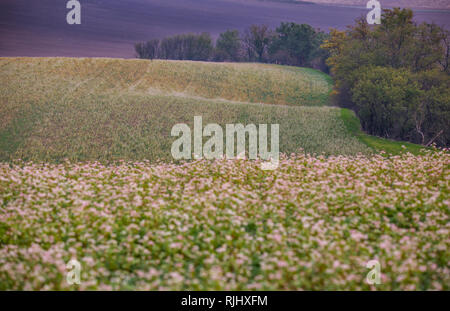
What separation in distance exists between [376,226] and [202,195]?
4827 mm

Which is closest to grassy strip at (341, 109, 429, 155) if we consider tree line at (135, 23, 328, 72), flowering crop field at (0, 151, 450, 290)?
flowering crop field at (0, 151, 450, 290)

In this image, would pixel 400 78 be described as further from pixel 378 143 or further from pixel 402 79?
pixel 378 143

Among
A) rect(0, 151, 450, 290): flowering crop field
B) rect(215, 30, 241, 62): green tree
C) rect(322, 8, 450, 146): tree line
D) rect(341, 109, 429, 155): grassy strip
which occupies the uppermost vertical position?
rect(215, 30, 241, 62): green tree

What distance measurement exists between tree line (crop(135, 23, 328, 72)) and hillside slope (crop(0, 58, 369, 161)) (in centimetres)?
3121

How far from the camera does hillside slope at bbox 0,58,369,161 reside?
961 inches

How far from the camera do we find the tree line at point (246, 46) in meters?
89.7

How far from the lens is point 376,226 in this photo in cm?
871

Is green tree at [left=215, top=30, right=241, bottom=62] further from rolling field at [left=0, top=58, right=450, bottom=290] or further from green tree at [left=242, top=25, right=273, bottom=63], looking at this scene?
rolling field at [left=0, top=58, right=450, bottom=290]

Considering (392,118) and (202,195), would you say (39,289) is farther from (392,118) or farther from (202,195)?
(392,118)

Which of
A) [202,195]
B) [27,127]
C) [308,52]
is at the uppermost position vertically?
[308,52]

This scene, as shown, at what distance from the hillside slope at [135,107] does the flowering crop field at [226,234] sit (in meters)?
10.9

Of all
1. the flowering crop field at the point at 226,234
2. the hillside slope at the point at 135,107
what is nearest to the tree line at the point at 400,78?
the hillside slope at the point at 135,107

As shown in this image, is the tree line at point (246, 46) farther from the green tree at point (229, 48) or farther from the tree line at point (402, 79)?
the tree line at point (402, 79)

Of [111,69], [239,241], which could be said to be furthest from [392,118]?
[111,69]
